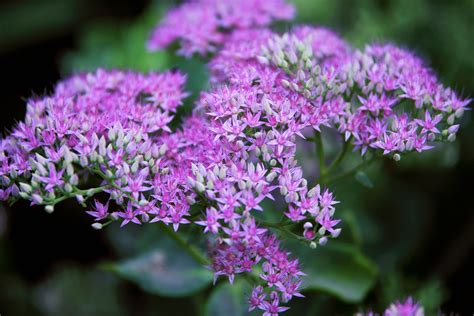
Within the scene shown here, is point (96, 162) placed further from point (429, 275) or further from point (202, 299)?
point (429, 275)

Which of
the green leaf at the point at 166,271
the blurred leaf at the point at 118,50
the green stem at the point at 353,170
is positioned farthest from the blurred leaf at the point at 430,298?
the blurred leaf at the point at 118,50

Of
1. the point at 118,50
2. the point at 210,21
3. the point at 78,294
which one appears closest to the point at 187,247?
the point at 210,21

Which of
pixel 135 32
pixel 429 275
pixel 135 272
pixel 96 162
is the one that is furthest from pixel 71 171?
pixel 135 32

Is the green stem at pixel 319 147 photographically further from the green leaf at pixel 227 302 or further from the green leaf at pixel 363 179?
the green leaf at pixel 227 302

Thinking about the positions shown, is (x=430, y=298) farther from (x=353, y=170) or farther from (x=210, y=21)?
(x=210, y=21)

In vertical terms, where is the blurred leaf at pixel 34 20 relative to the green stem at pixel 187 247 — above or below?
above

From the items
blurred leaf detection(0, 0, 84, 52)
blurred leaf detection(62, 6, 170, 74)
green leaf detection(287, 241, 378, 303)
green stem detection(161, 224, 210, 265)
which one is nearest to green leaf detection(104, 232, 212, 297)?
green stem detection(161, 224, 210, 265)

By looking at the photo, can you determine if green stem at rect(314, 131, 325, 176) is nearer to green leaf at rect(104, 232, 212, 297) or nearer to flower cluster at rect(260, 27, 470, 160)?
flower cluster at rect(260, 27, 470, 160)
